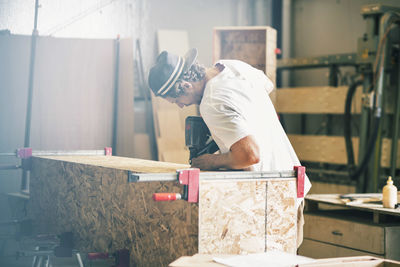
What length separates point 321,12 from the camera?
20.6 ft

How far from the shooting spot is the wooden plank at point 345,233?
10.4 ft

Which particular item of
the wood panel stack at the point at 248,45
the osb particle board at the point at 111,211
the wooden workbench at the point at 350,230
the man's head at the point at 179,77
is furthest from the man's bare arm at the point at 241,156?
the wood panel stack at the point at 248,45

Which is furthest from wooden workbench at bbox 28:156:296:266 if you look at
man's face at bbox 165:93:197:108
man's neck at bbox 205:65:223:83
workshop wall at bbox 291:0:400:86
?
workshop wall at bbox 291:0:400:86

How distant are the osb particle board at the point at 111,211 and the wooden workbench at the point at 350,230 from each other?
1292mm

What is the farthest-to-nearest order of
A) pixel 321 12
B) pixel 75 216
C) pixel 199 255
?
pixel 321 12 → pixel 75 216 → pixel 199 255

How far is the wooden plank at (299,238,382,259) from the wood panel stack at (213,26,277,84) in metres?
1.70

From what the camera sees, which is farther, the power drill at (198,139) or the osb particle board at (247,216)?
the power drill at (198,139)

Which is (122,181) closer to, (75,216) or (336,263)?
(75,216)

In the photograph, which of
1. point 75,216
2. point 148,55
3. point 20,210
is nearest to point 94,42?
point 148,55

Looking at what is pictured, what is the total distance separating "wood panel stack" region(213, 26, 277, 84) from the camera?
15.6ft

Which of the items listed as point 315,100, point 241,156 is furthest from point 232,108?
point 315,100

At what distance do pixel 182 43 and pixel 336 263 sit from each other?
12.5ft

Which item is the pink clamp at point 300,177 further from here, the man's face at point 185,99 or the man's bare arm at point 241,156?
the man's face at point 185,99

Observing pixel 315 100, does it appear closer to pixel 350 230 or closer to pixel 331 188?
pixel 331 188
